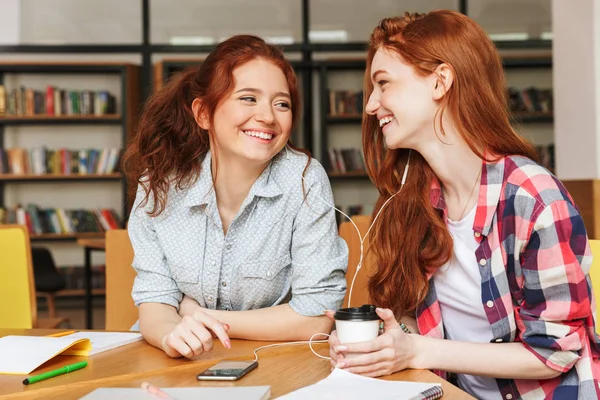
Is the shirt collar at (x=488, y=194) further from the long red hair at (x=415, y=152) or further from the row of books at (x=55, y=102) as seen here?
the row of books at (x=55, y=102)

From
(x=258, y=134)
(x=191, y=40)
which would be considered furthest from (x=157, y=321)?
(x=191, y=40)

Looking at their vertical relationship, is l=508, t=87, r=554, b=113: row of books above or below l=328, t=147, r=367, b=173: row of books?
above

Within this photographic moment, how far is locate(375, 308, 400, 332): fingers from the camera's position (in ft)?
4.32

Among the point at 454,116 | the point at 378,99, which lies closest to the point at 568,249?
the point at 454,116

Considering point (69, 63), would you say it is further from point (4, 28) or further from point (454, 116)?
point (454, 116)

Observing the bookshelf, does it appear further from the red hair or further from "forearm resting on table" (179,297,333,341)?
"forearm resting on table" (179,297,333,341)

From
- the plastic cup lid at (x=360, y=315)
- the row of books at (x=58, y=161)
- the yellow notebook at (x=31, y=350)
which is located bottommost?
the yellow notebook at (x=31, y=350)

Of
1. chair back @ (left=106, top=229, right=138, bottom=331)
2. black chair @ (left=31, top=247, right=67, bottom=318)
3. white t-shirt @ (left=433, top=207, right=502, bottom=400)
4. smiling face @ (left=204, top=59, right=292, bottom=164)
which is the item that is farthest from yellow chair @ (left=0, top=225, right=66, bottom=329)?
Answer: black chair @ (left=31, top=247, right=67, bottom=318)

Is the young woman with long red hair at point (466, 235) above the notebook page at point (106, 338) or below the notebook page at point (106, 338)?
above

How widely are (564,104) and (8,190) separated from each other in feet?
17.5

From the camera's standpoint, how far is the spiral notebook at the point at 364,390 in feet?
3.73

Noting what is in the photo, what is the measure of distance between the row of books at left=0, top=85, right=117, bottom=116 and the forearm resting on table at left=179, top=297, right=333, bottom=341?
5708mm

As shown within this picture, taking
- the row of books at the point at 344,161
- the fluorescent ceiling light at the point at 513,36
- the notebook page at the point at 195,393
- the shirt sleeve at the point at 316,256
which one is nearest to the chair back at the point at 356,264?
the shirt sleeve at the point at 316,256

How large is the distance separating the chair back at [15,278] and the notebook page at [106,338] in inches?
34.8
